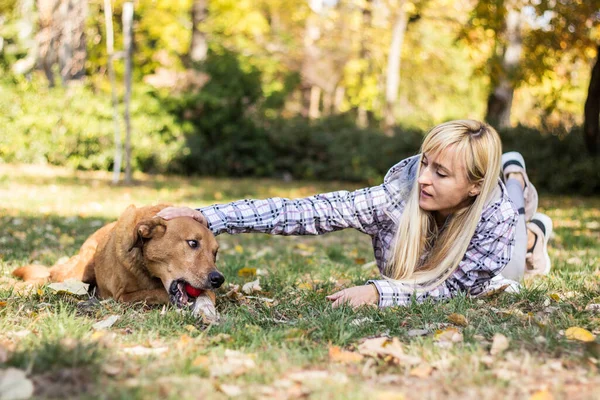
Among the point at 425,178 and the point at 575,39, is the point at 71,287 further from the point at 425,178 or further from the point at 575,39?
the point at 575,39

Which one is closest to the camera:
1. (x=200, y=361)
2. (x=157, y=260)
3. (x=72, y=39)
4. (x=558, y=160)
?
(x=200, y=361)

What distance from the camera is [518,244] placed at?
4754mm

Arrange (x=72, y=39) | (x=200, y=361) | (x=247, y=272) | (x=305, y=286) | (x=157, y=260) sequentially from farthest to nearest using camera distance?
(x=72, y=39), (x=247, y=272), (x=305, y=286), (x=157, y=260), (x=200, y=361)

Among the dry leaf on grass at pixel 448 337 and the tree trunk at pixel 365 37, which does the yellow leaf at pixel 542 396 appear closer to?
the dry leaf on grass at pixel 448 337

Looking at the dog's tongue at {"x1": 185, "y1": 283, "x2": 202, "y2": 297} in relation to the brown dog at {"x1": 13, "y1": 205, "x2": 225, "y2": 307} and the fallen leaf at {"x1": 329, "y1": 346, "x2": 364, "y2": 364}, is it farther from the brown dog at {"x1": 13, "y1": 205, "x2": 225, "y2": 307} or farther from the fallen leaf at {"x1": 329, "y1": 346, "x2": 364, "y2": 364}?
the fallen leaf at {"x1": 329, "y1": 346, "x2": 364, "y2": 364}

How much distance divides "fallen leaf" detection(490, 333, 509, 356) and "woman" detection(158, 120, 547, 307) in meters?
0.86

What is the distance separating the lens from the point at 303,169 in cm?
1838

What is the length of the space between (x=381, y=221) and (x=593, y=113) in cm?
1124

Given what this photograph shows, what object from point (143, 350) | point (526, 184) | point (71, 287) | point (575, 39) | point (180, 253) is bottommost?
point (71, 287)

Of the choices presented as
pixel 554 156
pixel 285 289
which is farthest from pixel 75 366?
pixel 554 156

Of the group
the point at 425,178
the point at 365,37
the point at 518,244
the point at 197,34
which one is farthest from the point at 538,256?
the point at 365,37

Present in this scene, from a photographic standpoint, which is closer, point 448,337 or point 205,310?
point 448,337

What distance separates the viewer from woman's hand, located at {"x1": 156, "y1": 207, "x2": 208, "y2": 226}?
143 inches

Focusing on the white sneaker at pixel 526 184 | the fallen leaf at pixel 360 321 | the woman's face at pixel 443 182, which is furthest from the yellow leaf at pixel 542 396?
the white sneaker at pixel 526 184
